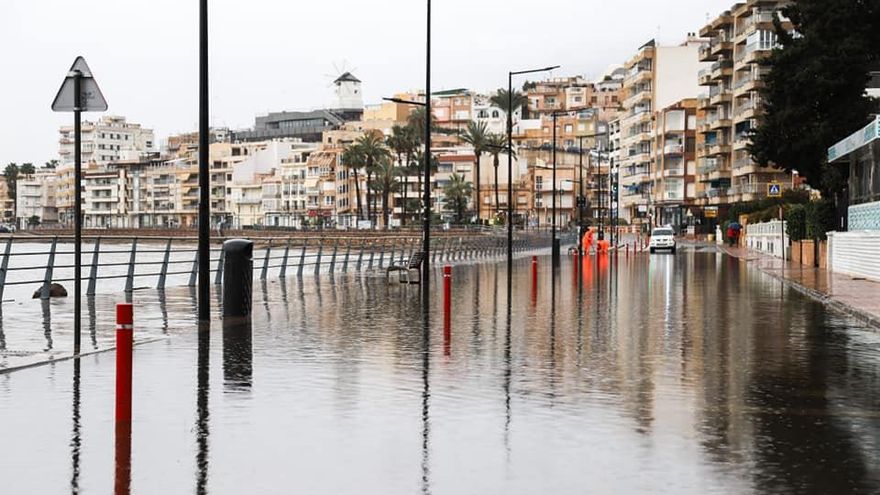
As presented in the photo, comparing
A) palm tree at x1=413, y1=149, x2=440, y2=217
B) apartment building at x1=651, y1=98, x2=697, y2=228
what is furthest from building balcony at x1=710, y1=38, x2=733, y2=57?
palm tree at x1=413, y1=149, x2=440, y2=217

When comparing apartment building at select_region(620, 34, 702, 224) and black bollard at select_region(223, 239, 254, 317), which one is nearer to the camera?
black bollard at select_region(223, 239, 254, 317)

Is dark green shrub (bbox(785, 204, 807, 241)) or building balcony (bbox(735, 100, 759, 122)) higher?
building balcony (bbox(735, 100, 759, 122))

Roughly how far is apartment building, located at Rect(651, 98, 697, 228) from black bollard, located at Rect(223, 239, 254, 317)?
413 ft

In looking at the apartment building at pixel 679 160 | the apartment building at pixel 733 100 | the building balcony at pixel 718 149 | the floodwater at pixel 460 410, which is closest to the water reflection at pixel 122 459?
the floodwater at pixel 460 410

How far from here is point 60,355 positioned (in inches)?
603

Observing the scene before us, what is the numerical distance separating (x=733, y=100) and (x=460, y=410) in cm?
11868

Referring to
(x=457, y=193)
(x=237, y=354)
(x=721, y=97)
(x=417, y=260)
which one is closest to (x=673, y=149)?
(x=721, y=97)

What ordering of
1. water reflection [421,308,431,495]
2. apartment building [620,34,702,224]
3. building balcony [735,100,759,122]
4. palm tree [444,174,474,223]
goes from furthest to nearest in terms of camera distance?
palm tree [444,174,474,223], apartment building [620,34,702,224], building balcony [735,100,759,122], water reflection [421,308,431,495]

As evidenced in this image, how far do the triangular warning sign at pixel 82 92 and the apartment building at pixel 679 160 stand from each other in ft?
432

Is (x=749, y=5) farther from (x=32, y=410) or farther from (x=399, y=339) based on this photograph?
(x=32, y=410)

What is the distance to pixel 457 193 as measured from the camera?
546ft

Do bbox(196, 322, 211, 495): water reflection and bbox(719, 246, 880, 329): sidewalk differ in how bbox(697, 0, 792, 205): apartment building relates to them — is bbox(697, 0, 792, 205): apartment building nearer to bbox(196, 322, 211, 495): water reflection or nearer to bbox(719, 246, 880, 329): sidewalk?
bbox(719, 246, 880, 329): sidewalk

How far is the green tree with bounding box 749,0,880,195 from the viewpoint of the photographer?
56906 mm

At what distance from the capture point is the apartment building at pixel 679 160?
145m
